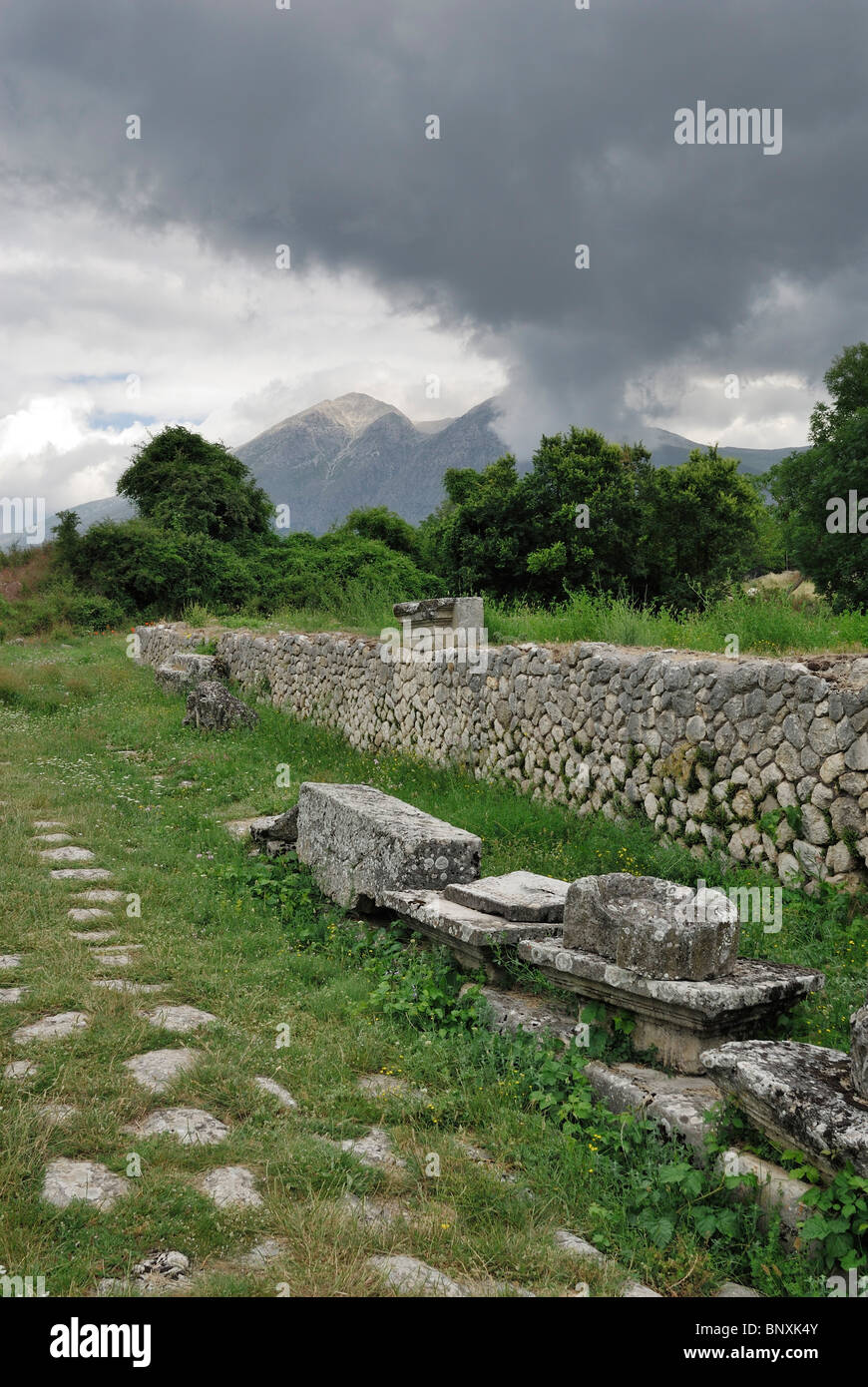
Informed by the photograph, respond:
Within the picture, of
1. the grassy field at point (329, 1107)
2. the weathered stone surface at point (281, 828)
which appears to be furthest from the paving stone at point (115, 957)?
the weathered stone surface at point (281, 828)

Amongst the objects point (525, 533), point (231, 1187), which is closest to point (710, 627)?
point (231, 1187)

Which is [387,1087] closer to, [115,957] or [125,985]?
[125,985]

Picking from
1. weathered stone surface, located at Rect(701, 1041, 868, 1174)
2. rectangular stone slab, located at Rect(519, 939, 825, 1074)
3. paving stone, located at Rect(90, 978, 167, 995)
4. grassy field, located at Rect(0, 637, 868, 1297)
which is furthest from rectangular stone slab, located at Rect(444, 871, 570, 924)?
paving stone, located at Rect(90, 978, 167, 995)

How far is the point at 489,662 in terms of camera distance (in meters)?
9.40

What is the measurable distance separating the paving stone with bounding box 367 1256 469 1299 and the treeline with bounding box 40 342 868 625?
1933 cm

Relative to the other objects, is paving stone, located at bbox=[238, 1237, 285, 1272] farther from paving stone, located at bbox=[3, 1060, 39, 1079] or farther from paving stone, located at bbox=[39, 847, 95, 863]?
paving stone, located at bbox=[39, 847, 95, 863]

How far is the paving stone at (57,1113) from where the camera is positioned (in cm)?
294

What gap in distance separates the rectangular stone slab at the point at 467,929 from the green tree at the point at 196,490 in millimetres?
24561

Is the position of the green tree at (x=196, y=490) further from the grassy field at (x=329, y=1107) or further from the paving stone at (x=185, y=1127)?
the paving stone at (x=185, y=1127)

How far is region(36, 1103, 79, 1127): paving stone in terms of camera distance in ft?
9.66

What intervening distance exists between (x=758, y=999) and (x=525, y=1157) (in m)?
1.07

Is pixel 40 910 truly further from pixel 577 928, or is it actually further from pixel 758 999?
pixel 758 999

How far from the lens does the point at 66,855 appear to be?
654 cm

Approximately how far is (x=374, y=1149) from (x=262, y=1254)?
694 millimetres
